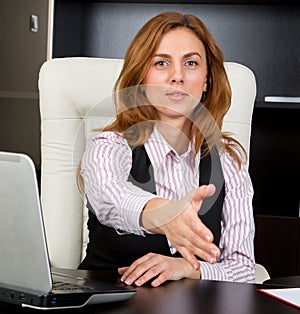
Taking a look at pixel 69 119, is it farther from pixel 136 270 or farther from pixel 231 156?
pixel 136 270

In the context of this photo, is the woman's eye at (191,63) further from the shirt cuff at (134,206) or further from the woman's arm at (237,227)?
the shirt cuff at (134,206)

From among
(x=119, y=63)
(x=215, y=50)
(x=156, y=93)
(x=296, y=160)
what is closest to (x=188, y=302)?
(x=156, y=93)

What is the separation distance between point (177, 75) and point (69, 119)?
0.43 meters

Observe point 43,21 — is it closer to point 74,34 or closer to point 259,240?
point 74,34

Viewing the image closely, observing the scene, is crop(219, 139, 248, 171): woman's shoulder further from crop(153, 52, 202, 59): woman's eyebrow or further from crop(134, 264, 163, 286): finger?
crop(134, 264, 163, 286): finger

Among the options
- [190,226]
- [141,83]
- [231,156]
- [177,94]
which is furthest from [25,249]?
[231,156]

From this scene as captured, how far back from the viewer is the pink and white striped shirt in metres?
1.73

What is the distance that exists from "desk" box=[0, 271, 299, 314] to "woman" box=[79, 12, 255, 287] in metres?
0.35

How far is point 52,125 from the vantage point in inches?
83.7

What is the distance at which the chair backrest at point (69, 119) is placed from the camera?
6.95ft

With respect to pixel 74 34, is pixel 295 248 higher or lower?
lower

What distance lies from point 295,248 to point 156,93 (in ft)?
4.70

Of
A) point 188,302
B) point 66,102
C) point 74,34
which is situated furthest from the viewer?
point 74,34

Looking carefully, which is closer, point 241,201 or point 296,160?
point 241,201
